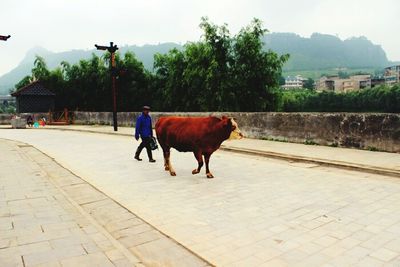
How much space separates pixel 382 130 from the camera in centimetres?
1058

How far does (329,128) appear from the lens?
40.1ft

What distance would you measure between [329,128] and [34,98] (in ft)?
118

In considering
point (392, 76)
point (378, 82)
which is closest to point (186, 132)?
point (378, 82)

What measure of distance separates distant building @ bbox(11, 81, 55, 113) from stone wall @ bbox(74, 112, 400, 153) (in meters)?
30.5

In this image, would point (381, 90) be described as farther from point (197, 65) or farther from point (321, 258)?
point (321, 258)

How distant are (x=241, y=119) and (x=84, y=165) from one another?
26.8 feet

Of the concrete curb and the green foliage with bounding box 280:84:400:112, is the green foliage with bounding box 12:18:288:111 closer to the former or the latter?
the concrete curb

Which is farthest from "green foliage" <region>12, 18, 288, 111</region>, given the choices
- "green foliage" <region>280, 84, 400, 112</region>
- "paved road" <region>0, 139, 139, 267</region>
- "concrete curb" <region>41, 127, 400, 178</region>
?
"green foliage" <region>280, 84, 400, 112</region>

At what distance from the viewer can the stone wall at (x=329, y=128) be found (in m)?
10.5

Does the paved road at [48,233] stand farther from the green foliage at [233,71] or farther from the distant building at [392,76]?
the distant building at [392,76]

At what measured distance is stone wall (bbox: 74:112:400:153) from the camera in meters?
10.5

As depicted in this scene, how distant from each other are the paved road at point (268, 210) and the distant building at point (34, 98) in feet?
108

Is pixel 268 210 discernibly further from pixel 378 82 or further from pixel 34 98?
pixel 378 82

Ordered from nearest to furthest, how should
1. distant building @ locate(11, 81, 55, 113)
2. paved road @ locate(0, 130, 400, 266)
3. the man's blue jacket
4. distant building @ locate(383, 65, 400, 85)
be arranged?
paved road @ locate(0, 130, 400, 266)
the man's blue jacket
distant building @ locate(11, 81, 55, 113)
distant building @ locate(383, 65, 400, 85)
